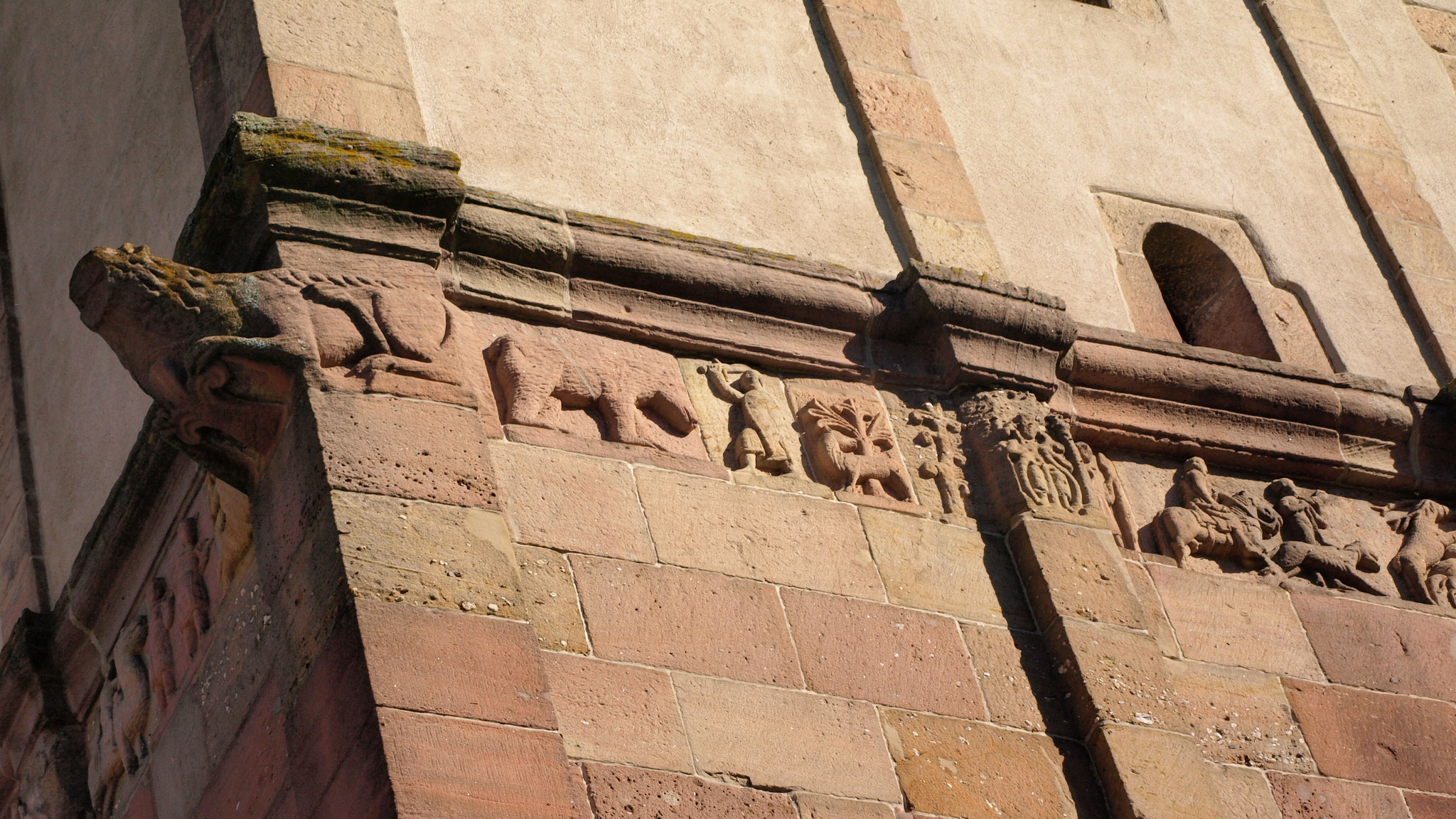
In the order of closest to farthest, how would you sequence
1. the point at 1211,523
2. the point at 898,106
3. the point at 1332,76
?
the point at 1211,523 < the point at 898,106 < the point at 1332,76

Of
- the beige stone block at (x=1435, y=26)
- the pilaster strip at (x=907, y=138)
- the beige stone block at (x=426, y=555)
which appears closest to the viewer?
the beige stone block at (x=426, y=555)

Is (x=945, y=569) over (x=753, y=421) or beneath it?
beneath

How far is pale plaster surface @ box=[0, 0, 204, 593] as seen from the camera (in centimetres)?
682

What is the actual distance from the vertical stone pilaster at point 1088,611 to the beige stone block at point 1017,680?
43 millimetres

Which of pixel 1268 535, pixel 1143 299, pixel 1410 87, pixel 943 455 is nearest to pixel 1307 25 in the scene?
pixel 1410 87

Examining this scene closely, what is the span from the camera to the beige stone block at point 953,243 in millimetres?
6863

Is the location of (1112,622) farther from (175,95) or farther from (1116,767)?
(175,95)

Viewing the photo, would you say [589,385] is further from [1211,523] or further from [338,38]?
[1211,523]

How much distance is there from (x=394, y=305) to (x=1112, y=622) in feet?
7.30

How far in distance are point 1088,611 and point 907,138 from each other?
2.10m

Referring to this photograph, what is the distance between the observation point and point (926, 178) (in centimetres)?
715

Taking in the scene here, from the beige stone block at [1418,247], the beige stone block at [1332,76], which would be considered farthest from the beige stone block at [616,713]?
the beige stone block at [1332,76]

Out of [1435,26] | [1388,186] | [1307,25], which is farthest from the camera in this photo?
[1435,26]

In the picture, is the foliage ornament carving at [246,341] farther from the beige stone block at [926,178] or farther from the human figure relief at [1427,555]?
the human figure relief at [1427,555]
